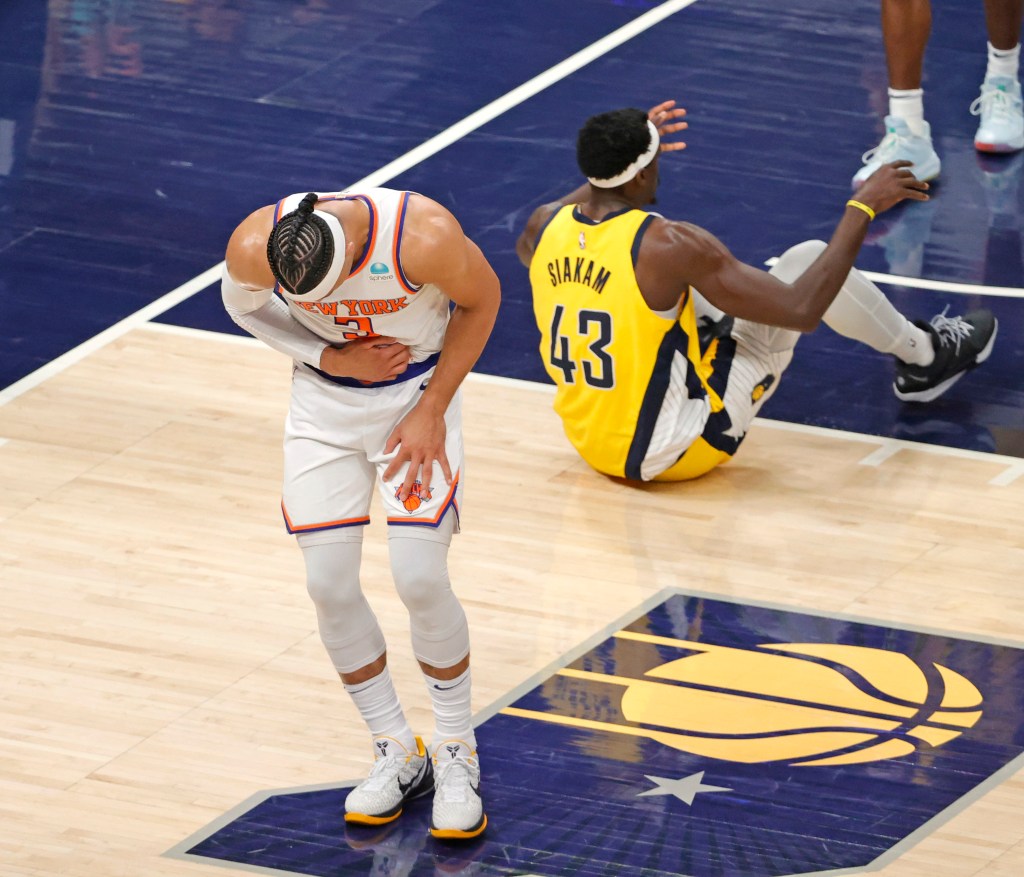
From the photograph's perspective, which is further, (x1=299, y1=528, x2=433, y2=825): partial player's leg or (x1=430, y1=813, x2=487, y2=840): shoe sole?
(x1=430, y1=813, x2=487, y2=840): shoe sole

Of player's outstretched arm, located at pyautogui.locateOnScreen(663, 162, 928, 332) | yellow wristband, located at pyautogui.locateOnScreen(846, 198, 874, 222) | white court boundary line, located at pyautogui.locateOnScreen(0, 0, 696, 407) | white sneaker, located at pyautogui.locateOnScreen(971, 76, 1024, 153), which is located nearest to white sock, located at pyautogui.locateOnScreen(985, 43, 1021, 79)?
white sneaker, located at pyautogui.locateOnScreen(971, 76, 1024, 153)

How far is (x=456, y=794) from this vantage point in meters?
5.28

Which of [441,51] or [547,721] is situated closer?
[547,721]

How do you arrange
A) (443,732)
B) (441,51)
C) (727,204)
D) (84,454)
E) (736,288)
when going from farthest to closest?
1. (441,51)
2. (727,204)
3. (84,454)
4. (736,288)
5. (443,732)

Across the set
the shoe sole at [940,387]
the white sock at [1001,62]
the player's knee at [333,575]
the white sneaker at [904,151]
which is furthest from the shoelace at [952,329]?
the player's knee at [333,575]

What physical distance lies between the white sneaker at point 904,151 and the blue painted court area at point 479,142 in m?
0.12

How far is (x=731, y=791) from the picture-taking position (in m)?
5.51

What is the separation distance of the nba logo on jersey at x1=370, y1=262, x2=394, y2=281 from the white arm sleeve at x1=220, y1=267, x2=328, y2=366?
0.31 m

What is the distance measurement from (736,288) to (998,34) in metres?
3.73

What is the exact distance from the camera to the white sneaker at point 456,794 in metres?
5.24

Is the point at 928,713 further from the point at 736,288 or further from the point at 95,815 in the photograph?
the point at 95,815

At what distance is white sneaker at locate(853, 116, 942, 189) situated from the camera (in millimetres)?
9516

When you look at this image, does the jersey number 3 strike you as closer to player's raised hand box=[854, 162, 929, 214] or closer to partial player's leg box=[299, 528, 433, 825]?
player's raised hand box=[854, 162, 929, 214]

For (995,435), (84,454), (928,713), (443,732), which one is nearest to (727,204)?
(995,435)
